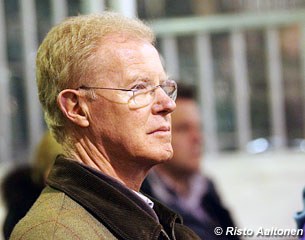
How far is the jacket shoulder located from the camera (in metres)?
1.64

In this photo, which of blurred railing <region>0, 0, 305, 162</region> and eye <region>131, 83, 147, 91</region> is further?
blurred railing <region>0, 0, 305, 162</region>

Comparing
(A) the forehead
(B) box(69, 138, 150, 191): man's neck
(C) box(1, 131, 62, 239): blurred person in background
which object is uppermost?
(A) the forehead

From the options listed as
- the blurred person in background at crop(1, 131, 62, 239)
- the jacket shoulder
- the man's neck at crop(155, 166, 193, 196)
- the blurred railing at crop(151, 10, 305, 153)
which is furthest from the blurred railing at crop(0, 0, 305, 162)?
the jacket shoulder

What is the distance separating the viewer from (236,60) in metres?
4.09

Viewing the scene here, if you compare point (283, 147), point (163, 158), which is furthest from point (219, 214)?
point (283, 147)

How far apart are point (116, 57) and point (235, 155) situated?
2406 millimetres

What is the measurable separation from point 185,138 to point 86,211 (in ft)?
4.44

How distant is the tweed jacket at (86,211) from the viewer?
1.66 m

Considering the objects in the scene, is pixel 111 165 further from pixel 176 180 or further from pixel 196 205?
pixel 176 180

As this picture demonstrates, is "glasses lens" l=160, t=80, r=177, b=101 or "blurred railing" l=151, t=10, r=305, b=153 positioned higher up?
"glasses lens" l=160, t=80, r=177, b=101
